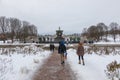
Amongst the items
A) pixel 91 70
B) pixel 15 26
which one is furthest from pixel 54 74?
pixel 15 26

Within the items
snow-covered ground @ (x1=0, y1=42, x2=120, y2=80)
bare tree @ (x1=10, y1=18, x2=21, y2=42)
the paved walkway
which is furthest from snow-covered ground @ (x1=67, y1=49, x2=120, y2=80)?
bare tree @ (x1=10, y1=18, x2=21, y2=42)

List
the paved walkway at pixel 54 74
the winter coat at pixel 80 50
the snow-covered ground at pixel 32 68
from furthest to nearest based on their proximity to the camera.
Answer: the winter coat at pixel 80 50 → the paved walkway at pixel 54 74 → the snow-covered ground at pixel 32 68

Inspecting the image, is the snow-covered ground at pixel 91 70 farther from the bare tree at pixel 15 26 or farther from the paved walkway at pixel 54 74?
the bare tree at pixel 15 26

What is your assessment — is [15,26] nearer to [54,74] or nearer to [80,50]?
[80,50]

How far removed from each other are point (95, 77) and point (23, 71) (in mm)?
3573

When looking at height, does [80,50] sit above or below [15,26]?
below

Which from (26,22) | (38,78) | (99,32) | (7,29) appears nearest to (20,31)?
(7,29)

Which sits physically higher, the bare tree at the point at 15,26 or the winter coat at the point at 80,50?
the bare tree at the point at 15,26

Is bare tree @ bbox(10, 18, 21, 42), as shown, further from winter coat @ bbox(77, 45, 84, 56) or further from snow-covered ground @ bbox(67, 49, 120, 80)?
winter coat @ bbox(77, 45, 84, 56)

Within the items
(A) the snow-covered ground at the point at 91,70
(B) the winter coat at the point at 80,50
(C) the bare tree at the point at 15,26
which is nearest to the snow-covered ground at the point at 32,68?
(A) the snow-covered ground at the point at 91,70

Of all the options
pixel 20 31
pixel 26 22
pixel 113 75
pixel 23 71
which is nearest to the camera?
pixel 113 75

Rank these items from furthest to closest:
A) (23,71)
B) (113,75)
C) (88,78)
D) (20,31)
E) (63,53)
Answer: (20,31) < (63,53) < (23,71) < (88,78) < (113,75)

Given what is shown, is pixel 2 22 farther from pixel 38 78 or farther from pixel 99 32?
pixel 38 78

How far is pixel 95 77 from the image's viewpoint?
11.2m
